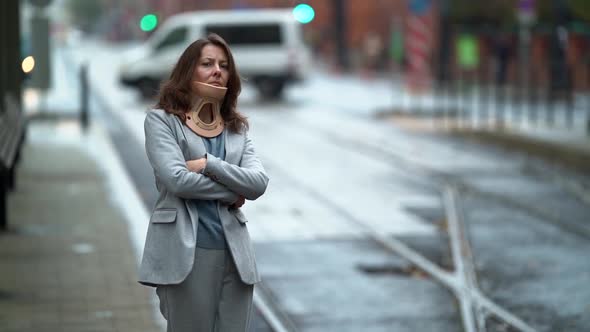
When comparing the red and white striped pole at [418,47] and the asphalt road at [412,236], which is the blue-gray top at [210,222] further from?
the red and white striped pole at [418,47]

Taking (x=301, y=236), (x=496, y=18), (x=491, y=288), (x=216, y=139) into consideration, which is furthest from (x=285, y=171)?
(x=496, y=18)

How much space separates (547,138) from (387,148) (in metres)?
2.74

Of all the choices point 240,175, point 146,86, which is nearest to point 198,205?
point 240,175

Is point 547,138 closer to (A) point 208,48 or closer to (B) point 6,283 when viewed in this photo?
(B) point 6,283

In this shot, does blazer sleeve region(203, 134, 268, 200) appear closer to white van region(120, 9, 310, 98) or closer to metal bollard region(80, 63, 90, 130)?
metal bollard region(80, 63, 90, 130)

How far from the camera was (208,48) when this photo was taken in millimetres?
4590

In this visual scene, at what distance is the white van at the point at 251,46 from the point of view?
105 ft

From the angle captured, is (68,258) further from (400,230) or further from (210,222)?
(210,222)

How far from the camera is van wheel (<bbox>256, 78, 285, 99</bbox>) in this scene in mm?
32500

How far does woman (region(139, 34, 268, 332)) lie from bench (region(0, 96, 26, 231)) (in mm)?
3889

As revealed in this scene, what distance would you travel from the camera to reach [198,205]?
4.59m

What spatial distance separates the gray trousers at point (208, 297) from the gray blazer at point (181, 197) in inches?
2.4

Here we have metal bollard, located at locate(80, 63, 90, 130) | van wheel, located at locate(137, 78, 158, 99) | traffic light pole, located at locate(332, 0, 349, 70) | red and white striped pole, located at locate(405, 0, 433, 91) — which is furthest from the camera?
traffic light pole, located at locate(332, 0, 349, 70)

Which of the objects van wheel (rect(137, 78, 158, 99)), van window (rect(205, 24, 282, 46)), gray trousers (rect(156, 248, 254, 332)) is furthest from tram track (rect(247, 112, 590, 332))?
van window (rect(205, 24, 282, 46))
